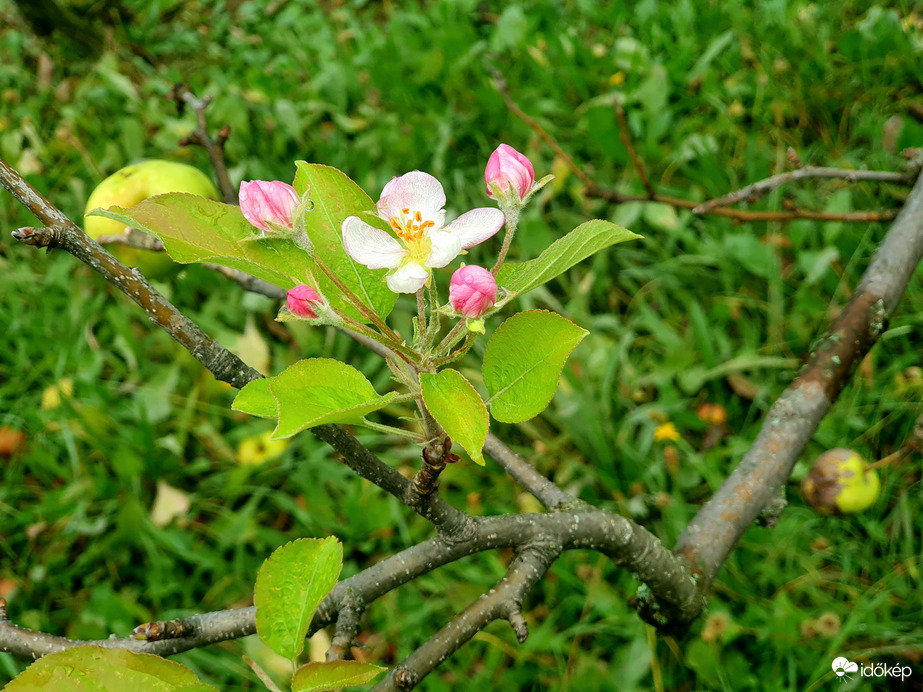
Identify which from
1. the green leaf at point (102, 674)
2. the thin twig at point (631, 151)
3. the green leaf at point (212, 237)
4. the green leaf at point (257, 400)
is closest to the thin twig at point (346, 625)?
the green leaf at point (102, 674)

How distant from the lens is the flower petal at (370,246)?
23.8 inches

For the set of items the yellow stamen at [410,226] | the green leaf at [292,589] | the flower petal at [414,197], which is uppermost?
the flower petal at [414,197]

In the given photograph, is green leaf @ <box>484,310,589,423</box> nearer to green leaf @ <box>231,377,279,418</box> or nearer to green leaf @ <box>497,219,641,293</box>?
green leaf @ <box>497,219,641,293</box>

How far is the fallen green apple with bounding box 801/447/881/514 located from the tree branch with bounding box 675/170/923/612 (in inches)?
17.0

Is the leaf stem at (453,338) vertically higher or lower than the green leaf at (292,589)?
higher

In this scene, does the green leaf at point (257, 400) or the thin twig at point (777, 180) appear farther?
the thin twig at point (777, 180)

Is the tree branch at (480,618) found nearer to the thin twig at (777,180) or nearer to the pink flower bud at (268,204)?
the pink flower bud at (268,204)

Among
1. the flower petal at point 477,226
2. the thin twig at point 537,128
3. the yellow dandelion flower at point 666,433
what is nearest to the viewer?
the flower petal at point 477,226

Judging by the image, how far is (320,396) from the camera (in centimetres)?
58

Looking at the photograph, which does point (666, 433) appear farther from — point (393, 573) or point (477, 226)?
point (477, 226)

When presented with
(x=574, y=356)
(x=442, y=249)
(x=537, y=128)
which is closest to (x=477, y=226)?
(x=442, y=249)

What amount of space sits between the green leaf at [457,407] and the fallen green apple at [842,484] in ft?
4.18

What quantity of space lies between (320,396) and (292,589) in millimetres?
244

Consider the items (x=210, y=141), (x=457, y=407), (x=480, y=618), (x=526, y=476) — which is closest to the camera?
(x=457, y=407)
